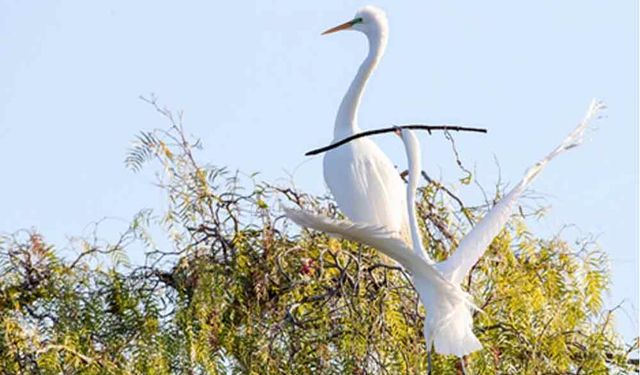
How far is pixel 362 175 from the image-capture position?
4.33 meters

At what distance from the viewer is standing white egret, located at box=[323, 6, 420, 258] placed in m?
A: 4.21

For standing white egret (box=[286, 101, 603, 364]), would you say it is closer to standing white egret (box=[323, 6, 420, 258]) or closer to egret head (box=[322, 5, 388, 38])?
standing white egret (box=[323, 6, 420, 258])

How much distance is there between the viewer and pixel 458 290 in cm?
324

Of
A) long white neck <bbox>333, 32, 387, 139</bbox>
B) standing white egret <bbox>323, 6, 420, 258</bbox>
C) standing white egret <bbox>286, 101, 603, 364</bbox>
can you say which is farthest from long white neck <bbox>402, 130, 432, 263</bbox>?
long white neck <bbox>333, 32, 387, 139</bbox>

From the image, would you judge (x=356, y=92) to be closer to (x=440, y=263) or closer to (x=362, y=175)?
(x=362, y=175)

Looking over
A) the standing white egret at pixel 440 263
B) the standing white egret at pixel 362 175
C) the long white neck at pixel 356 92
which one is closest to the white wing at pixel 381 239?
the standing white egret at pixel 440 263

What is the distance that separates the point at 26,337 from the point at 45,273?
23 cm

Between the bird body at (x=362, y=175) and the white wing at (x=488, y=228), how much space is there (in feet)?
2.03

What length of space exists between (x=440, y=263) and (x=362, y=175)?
94 centimetres

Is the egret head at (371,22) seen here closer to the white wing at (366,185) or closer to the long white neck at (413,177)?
the white wing at (366,185)

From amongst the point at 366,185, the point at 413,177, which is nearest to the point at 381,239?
the point at 413,177

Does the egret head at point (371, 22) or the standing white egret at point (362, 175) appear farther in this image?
the egret head at point (371, 22)

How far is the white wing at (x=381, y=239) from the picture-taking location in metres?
2.90

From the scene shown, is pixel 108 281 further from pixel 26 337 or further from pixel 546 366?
pixel 546 366
